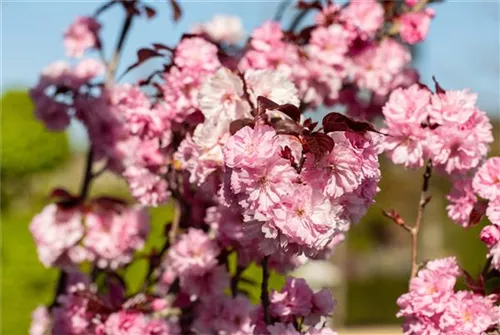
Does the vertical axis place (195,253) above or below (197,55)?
below

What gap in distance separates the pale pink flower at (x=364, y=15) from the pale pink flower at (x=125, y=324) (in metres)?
1.12

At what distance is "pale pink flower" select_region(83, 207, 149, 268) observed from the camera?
244cm

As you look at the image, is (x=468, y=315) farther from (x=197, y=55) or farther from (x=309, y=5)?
(x=309, y=5)

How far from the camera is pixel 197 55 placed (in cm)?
201

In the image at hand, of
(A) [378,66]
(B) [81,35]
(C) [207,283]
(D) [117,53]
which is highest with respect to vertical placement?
(B) [81,35]

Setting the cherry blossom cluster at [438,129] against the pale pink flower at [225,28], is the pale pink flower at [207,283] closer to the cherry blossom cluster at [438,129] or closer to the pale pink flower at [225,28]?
the cherry blossom cluster at [438,129]

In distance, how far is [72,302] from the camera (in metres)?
2.24

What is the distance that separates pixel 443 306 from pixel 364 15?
1075 millimetres

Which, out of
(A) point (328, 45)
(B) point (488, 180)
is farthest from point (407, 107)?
(A) point (328, 45)

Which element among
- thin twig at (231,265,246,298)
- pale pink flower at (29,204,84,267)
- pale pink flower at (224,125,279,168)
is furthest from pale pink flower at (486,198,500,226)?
pale pink flower at (29,204,84,267)

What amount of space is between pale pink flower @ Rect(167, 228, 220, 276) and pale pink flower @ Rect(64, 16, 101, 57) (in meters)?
1.08

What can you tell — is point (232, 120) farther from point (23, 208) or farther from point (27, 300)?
point (23, 208)

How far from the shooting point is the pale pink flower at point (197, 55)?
2.00 m

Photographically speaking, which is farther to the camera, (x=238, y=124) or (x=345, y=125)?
(x=238, y=124)
